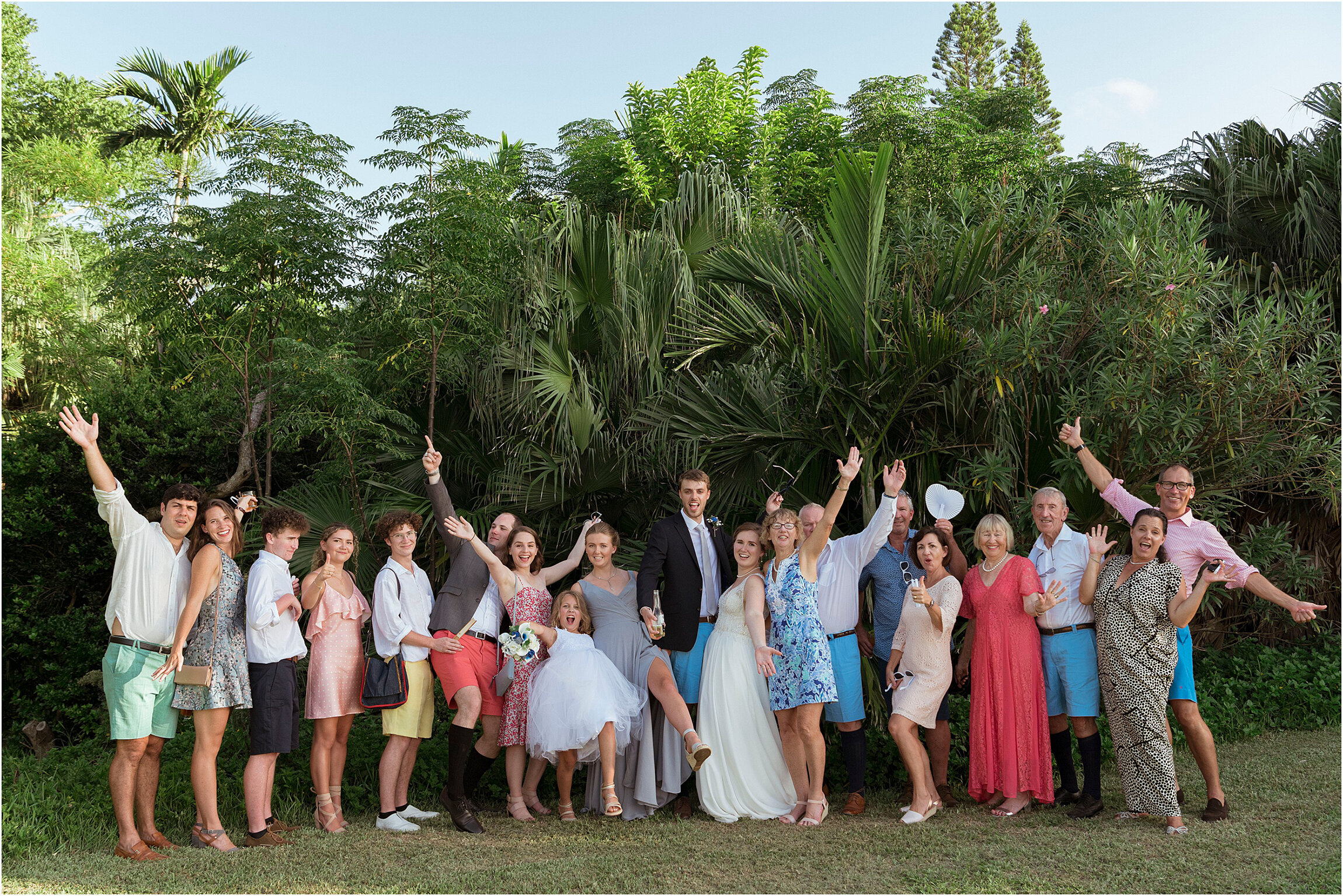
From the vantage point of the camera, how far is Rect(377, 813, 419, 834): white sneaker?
518cm

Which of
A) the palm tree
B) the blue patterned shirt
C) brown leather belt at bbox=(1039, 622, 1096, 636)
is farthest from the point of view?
the palm tree

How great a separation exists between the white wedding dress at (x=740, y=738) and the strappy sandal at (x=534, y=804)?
91cm

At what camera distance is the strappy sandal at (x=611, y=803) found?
199 inches

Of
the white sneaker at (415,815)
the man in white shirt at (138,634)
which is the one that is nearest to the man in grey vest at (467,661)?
the white sneaker at (415,815)

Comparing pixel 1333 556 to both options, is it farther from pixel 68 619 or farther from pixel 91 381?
pixel 91 381

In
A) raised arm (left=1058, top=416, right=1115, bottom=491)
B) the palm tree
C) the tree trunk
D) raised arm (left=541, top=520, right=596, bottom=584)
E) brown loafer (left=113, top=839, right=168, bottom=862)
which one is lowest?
brown loafer (left=113, top=839, right=168, bottom=862)

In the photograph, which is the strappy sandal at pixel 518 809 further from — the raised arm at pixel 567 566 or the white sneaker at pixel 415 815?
the raised arm at pixel 567 566

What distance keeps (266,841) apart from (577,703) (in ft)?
5.39

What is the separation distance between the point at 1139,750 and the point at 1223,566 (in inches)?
38.6

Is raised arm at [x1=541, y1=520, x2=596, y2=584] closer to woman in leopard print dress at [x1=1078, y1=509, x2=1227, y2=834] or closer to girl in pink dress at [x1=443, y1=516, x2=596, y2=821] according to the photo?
girl in pink dress at [x1=443, y1=516, x2=596, y2=821]

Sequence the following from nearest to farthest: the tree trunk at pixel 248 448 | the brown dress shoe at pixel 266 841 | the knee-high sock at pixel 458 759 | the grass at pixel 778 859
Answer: the grass at pixel 778 859
the brown dress shoe at pixel 266 841
the knee-high sock at pixel 458 759
the tree trunk at pixel 248 448

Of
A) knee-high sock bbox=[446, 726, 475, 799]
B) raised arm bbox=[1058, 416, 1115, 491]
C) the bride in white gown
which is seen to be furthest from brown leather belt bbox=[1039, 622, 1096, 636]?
knee-high sock bbox=[446, 726, 475, 799]

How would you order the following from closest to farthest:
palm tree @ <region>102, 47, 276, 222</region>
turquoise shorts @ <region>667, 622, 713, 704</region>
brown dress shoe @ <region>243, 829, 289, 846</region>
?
brown dress shoe @ <region>243, 829, 289, 846</region> → turquoise shorts @ <region>667, 622, 713, 704</region> → palm tree @ <region>102, 47, 276, 222</region>

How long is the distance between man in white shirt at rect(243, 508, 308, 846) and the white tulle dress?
123 cm
